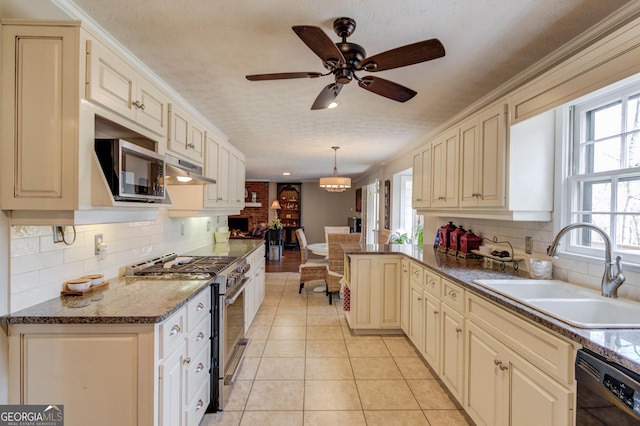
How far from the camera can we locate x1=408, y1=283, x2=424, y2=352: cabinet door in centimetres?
263

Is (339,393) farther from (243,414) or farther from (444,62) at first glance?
(444,62)

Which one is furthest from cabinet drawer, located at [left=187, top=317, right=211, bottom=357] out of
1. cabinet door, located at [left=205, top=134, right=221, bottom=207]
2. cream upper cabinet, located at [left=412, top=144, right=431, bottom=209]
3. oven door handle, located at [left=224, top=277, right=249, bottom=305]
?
cream upper cabinet, located at [left=412, top=144, right=431, bottom=209]

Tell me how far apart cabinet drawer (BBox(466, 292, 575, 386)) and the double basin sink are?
9 cm

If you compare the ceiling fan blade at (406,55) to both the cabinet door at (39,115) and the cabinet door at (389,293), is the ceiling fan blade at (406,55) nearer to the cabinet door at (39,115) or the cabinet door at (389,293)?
the cabinet door at (39,115)

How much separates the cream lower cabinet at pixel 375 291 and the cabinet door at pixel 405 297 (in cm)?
6

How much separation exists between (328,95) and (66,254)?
1.81m

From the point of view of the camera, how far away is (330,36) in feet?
5.79

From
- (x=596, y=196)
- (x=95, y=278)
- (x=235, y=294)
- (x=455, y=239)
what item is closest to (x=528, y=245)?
(x=596, y=196)

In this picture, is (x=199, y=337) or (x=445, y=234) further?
(x=445, y=234)

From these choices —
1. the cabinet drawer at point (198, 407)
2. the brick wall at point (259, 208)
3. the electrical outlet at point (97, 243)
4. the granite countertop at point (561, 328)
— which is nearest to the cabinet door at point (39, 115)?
the electrical outlet at point (97, 243)

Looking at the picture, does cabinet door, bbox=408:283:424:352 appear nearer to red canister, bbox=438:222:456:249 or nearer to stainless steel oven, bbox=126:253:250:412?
red canister, bbox=438:222:456:249

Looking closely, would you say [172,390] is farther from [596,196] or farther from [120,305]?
[596,196]

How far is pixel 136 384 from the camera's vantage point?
130 cm

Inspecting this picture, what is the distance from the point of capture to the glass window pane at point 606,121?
171 cm
